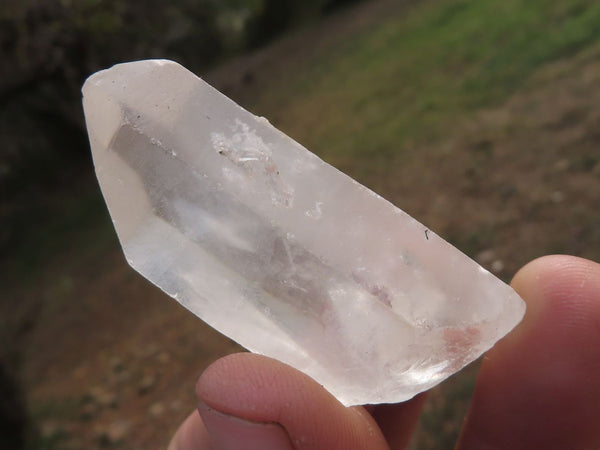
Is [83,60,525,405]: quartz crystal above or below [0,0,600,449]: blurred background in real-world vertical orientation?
above

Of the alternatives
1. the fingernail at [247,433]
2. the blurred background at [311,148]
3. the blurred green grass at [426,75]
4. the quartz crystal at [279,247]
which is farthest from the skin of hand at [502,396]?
the blurred green grass at [426,75]

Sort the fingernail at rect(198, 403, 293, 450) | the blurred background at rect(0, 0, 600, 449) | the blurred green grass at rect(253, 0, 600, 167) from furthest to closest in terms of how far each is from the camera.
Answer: the blurred green grass at rect(253, 0, 600, 167), the blurred background at rect(0, 0, 600, 449), the fingernail at rect(198, 403, 293, 450)

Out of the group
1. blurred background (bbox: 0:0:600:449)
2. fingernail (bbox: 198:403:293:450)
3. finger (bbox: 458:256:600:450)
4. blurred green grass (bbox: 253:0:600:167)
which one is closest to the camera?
fingernail (bbox: 198:403:293:450)

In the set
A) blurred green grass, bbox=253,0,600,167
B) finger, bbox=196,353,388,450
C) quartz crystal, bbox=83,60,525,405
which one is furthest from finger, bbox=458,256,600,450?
blurred green grass, bbox=253,0,600,167

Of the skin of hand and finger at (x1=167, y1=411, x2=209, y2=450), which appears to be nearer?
the skin of hand

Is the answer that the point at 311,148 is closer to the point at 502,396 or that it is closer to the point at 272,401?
the point at 502,396

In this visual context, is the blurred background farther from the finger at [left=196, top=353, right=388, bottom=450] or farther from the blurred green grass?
the finger at [left=196, top=353, right=388, bottom=450]

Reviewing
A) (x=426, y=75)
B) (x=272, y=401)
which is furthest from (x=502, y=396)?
(x=426, y=75)
